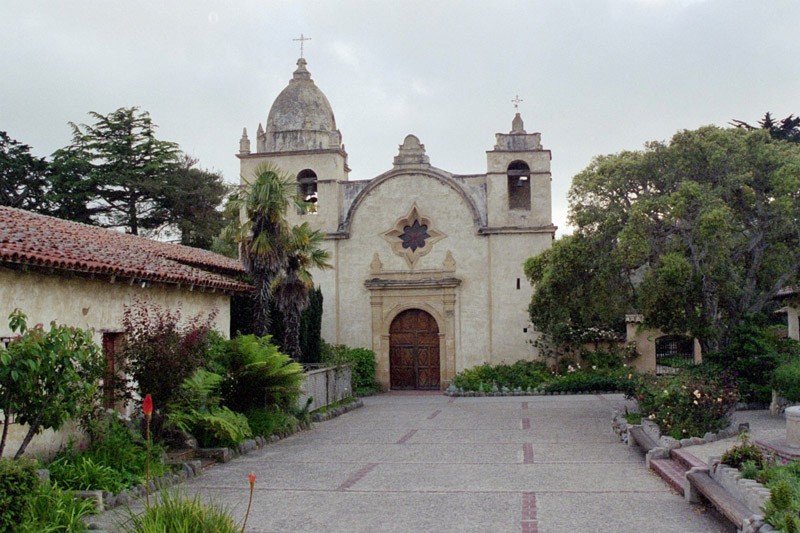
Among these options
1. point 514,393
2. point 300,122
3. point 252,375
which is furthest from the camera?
point 300,122

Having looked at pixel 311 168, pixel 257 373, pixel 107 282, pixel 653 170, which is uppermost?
pixel 311 168

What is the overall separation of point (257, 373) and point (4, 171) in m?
23.2

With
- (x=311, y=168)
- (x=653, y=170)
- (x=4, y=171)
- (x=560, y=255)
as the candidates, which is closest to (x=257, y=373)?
(x=560, y=255)

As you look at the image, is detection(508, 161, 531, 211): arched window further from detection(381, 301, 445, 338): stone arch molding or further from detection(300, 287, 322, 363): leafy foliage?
detection(300, 287, 322, 363): leafy foliage

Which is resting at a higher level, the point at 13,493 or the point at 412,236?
the point at 412,236

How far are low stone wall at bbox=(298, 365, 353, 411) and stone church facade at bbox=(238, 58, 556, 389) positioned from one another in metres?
6.22

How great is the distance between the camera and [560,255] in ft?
62.2

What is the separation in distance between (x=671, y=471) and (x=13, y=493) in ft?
26.3

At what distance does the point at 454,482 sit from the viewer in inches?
460

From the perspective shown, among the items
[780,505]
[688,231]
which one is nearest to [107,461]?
[780,505]

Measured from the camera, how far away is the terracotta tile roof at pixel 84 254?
11.6 metres

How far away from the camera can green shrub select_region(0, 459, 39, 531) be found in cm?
723

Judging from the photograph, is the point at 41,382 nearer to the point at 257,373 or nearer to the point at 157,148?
the point at 257,373

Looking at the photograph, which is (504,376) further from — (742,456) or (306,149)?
(742,456)
